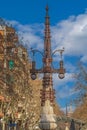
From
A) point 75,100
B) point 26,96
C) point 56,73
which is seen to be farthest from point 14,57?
point 56,73

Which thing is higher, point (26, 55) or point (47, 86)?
point (26, 55)

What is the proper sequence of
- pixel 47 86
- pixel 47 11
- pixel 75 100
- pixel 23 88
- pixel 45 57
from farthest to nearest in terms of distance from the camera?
pixel 75 100 < pixel 23 88 < pixel 47 11 < pixel 45 57 < pixel 47 86

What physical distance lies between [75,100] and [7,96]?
27.6 ft

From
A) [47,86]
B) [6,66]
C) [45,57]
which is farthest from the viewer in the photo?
[6,66]

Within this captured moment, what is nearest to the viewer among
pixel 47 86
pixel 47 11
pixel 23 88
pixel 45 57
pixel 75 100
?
pixel 47 86

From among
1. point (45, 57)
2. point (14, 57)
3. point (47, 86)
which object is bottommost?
point (47, 86)

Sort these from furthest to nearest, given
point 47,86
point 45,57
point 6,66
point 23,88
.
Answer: point 23,88, point 6,66, point 45,57, point 47,86

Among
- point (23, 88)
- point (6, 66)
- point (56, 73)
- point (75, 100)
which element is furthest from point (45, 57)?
point (75, 100)

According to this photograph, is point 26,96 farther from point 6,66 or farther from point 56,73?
point 56,73

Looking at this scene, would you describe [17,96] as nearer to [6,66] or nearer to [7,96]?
[7,96]

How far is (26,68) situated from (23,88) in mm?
2145

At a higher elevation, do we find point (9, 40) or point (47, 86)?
point (9, 40)

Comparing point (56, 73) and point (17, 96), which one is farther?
point (17, 96)

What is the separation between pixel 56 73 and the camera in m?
32.7
